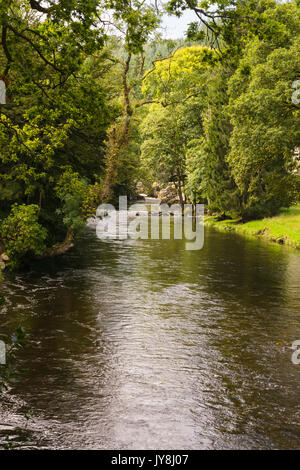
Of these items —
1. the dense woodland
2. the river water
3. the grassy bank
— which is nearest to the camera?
the river water

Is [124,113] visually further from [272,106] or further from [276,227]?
[276,227]

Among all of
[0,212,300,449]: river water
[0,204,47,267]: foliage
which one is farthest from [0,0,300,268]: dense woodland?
[0,212,300,449]: river water

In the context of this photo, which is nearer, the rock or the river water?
the river water

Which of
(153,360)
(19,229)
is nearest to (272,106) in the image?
(19,229)

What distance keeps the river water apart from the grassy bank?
35.7 ft

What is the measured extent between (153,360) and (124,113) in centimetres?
1689

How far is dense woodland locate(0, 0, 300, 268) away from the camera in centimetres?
817

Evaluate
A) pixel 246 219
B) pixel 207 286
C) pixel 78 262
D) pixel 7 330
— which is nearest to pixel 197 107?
pixel 246 219

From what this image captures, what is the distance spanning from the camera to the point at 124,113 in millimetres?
24312

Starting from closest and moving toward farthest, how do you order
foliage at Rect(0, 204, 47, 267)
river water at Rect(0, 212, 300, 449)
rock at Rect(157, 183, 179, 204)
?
river water at Rect(0, 212, 300, 449), foliage at Rect(0, 204, 47, 267), rock at Rect(157, 183, 179, 204)

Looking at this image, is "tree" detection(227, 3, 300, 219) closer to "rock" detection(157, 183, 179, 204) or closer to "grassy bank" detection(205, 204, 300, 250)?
"grassy bank" detection(205, 204, 300, 250)

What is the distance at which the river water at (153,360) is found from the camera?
7.09 m
